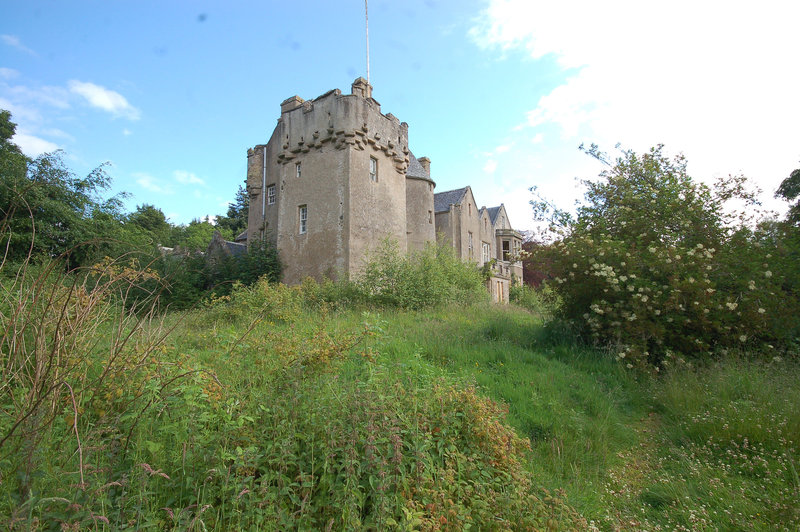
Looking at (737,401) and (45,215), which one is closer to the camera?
(737,401)

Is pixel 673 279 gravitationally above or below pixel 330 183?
below

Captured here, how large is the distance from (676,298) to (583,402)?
3.13 metres

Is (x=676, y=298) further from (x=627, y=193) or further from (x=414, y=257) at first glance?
(x=414, y=257)

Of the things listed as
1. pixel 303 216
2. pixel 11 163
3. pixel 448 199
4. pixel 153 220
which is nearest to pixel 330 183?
pixel 303 216

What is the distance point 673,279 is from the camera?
8055 mm

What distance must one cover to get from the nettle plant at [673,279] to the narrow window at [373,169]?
11.4 m

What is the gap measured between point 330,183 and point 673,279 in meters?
14.2

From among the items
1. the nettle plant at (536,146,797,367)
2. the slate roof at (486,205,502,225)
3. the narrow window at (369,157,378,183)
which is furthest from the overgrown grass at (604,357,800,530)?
the slate roof at (486,205,502,225)

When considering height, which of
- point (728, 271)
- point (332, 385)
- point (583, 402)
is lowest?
point (583, 402)

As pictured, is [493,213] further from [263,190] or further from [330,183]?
[330,183]

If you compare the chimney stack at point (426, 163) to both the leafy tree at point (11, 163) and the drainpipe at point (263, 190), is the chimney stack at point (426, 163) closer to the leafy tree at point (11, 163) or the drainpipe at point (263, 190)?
the drainpipe at point (263, 190)

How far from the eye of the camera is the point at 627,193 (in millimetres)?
10578

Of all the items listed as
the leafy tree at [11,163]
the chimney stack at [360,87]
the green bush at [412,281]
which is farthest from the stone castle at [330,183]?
the leafy tree at [11,163]

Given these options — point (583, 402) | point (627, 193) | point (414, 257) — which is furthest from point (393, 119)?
point (583, 402)
